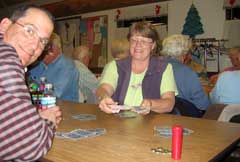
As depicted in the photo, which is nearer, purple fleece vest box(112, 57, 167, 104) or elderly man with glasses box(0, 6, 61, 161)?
elderly man with glasses box(0, 6, 61, 161)

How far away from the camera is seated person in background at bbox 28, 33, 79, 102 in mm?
A: 2912

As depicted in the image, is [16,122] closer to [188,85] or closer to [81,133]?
[81,133]

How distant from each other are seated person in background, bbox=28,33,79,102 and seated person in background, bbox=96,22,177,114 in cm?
59

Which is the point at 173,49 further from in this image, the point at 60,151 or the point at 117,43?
the point at 60,151

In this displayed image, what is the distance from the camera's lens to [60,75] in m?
2.92

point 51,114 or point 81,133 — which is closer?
point 51,114

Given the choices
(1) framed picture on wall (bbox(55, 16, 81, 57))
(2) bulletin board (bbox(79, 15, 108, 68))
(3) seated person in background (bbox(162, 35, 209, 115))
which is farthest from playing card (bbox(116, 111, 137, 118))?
(1) framed picture on wall (bbox(55, 16, 81, 57))

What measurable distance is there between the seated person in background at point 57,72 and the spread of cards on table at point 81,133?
1.36 m

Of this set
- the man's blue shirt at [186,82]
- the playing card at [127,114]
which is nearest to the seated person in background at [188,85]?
the man's blue shirt at [186,82]

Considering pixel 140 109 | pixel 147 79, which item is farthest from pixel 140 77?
pixel 140 109

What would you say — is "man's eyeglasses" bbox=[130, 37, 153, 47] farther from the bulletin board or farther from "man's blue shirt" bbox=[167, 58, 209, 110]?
the bulletin board

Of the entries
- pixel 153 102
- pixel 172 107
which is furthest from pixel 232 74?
pixel 153 102

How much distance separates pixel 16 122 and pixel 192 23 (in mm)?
5314

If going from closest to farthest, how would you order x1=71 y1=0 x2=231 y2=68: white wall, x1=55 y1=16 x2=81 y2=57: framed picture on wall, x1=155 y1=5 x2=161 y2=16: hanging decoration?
x1=71 y1=0 x2=231 y2=68: white wall → x1=155 y1=5 x2=161 y2=16: hanging decoration → x1=55 y1=16 x2=81 y2=57: framed picture on wall
